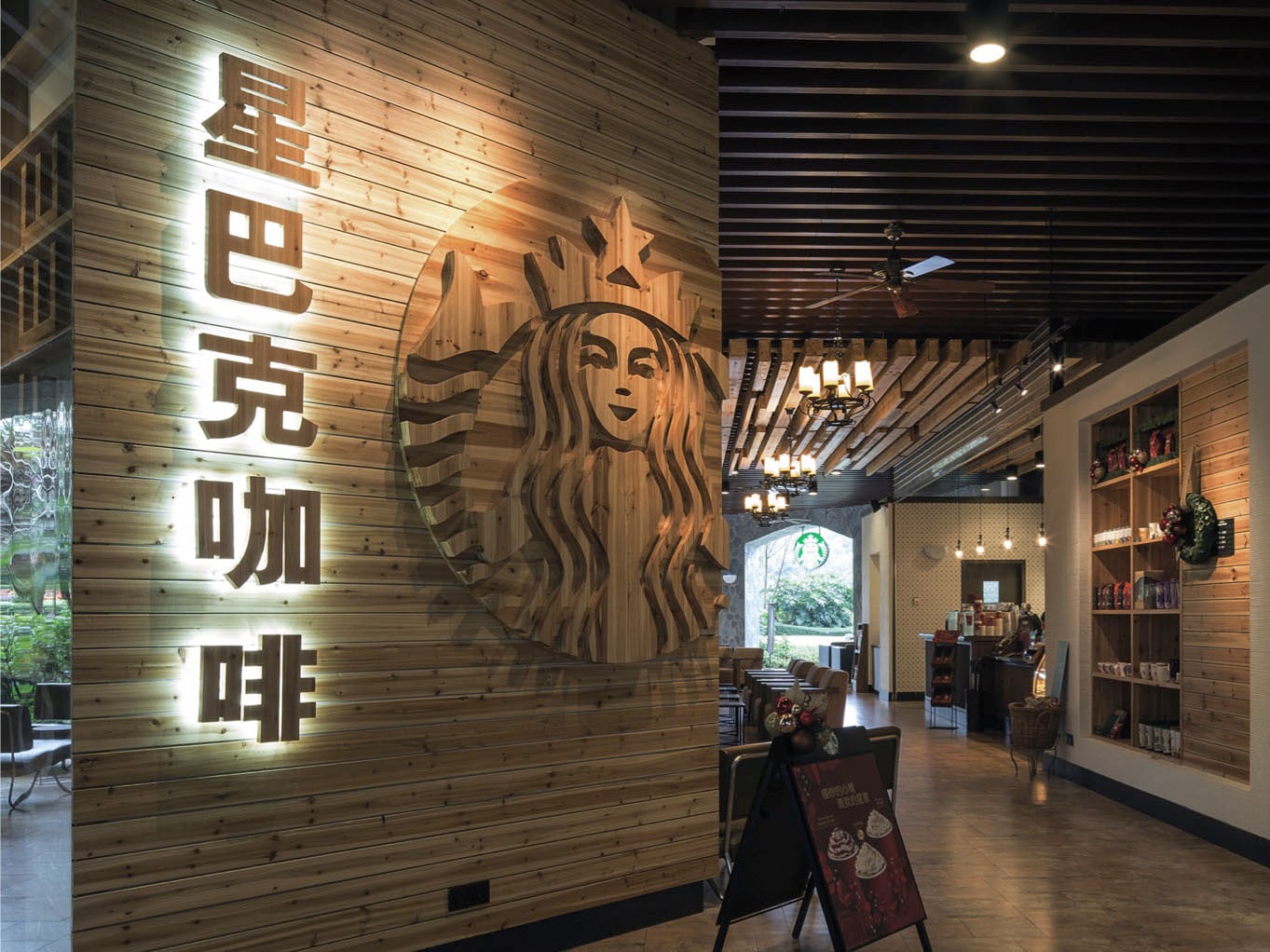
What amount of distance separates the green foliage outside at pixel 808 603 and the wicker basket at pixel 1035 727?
59.2 ft

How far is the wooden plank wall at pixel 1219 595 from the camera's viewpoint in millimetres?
7012

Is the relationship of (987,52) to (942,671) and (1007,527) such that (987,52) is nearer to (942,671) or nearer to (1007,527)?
(942,671)

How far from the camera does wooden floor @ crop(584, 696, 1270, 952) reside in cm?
507

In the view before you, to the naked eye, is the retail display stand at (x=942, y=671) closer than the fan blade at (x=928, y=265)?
No

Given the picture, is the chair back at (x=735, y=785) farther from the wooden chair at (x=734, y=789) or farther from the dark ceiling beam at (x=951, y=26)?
the dark ceiling beam at (x=951, y=26)

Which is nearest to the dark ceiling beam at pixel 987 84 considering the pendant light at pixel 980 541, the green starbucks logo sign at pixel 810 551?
the pendant light at pixel 980 541

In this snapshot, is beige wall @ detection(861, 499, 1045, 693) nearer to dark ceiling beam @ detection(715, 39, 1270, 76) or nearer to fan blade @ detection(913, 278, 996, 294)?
fan blade @ detection(913, 278, 996, 294)

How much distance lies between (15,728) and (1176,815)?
A: 723cm

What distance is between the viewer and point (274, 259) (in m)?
3.90

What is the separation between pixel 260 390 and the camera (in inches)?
151

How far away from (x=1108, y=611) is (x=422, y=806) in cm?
670

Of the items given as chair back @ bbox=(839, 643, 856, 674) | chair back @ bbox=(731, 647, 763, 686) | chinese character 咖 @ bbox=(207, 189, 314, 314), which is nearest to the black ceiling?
chinese character 咖 @ bbox=(207, 189, 314, 314)

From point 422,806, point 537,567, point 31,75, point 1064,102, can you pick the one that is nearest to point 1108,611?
point 1064,102

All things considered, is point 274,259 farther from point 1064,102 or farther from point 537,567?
point 1064,102
